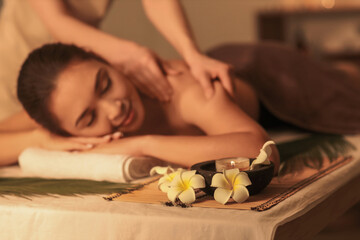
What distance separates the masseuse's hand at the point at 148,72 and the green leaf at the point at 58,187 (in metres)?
0.43

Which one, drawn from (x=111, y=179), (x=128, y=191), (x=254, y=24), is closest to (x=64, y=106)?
(x=111, y=179)

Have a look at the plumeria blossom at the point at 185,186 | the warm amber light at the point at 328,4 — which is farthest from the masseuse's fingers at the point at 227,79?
the warm amber light at the point at 328,4

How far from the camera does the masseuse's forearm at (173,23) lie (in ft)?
5.62

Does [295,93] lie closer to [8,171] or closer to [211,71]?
[211,71]

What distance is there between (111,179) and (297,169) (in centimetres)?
49

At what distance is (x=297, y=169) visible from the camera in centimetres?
134

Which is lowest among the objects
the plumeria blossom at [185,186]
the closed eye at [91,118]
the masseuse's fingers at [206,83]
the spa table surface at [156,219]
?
the spa table surface at [156,219]

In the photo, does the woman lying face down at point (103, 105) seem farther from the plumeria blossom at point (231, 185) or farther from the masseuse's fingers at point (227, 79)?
the plumeria blossom at point (231, 185)

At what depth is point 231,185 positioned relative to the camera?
1000 mm

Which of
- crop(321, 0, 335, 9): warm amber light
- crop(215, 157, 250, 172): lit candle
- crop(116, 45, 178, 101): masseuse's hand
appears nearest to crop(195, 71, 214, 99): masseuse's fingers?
crop(116, 45, 178, 101): masseuse's hand

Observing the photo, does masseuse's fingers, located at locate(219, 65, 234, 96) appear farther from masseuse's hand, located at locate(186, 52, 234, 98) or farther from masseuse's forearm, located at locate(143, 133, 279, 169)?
masseuse's forearm, located at locate(143, 133, 279, 169)

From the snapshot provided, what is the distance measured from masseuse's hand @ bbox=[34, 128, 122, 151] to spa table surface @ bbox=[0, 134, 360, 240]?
379 mm

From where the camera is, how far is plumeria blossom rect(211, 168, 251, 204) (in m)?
0.98

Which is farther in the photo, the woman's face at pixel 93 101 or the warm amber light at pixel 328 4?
the warm amber light at pixel 328 4
